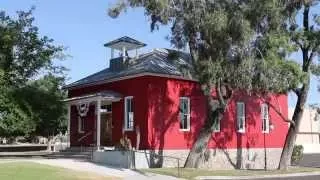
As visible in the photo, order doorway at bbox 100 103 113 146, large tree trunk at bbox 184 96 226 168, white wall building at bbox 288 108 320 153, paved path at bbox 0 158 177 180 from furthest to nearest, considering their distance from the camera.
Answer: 1. white wall building at bbox 288 108 320 153
2. doorway at bbox 100 103 113 146
3. large tree trunk at bbox 184 96 226 168
4. paved path at bbox 0 158 177 180

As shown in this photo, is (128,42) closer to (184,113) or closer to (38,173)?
(184,113)

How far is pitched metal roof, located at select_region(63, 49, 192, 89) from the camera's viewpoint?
33.2 meters

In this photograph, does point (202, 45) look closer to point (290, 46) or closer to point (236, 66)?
point (236, 66)

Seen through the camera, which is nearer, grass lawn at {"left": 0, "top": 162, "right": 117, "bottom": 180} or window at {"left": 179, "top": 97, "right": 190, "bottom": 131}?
grass lawn at {"left": 0, "top": 162, "right": 117, "bottom": 180}

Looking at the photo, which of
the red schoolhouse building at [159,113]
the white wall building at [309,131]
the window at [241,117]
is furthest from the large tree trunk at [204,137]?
the white wall building at [309,131]

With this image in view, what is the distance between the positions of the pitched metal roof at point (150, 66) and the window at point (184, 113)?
5.67ft

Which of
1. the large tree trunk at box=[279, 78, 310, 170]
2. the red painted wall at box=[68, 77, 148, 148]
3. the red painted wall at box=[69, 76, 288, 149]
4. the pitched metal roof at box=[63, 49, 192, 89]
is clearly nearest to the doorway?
the red painted wall at box=[68, 77, 148, 148]

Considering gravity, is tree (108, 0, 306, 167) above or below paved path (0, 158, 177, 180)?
above

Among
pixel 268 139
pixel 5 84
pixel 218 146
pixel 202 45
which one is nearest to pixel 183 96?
pixel 218 146

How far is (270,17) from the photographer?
28672 mm

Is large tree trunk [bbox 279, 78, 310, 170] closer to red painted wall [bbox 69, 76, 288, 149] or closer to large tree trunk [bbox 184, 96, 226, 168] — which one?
red painted wall [bbox 69, 76, 288, 149]

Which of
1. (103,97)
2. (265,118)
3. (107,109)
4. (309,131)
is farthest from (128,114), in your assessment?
(309,131)

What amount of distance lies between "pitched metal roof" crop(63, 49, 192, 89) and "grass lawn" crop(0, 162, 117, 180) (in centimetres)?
828

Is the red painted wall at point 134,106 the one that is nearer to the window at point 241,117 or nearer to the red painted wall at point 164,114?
the red painted wall at point 164,114
